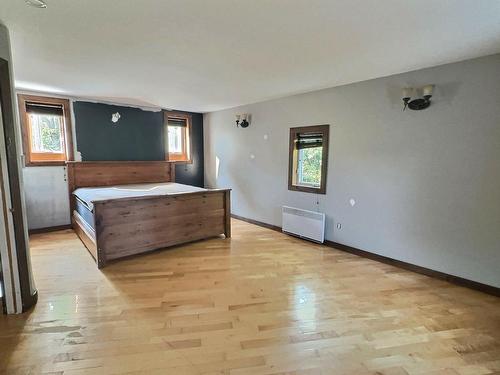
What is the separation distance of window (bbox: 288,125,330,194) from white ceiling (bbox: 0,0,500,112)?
2.72ft

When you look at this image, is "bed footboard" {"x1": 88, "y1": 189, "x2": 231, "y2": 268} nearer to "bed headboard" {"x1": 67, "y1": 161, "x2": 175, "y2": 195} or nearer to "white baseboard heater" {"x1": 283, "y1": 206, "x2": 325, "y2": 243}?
"white baseboard heater" {"x1": 283, "y1": 206, "x2": 325, "y2": 243}

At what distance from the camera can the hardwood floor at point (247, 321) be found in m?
1.70

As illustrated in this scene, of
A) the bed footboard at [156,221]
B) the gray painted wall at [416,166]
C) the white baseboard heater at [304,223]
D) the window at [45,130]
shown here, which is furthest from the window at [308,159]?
the window at [45,130]

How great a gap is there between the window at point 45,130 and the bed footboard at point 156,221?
2211 mm

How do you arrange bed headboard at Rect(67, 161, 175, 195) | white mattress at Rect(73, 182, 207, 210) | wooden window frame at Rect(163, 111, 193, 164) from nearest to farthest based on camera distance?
white mattress at Rect(73, 182, 207, 210)
bed headboard at Rect(67, 161, 175, 195)
wooden window frame at Rect(163, 111, 193, 164)

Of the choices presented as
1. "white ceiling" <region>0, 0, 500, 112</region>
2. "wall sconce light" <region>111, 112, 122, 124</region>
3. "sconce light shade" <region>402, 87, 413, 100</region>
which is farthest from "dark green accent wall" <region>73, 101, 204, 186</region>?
"sconce light shade" <region>402, 87, 413, 100</region>

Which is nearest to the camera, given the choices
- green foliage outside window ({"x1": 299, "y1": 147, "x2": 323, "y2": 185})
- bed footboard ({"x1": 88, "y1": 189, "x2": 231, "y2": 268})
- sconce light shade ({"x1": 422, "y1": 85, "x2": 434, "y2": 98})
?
sconce light shade ({"x1": 422, "y1": 85, "x2": 434, "y2": 98})

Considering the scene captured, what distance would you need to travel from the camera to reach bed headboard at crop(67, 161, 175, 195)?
15.0 feet

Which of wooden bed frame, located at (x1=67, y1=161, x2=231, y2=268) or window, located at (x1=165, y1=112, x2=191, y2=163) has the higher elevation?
window, located at (x1=165, y1=112, x2=191, y2=163)

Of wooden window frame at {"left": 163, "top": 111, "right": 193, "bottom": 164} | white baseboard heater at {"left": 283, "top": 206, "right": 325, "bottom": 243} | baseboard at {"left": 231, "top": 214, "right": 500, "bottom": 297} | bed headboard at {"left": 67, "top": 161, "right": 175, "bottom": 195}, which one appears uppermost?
wooden window frame at {"left": 163, "top": 111, "right": 193, "bottom": 164}

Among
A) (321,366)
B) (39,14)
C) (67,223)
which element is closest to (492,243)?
(321,366)

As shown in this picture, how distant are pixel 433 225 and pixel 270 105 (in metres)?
3.12

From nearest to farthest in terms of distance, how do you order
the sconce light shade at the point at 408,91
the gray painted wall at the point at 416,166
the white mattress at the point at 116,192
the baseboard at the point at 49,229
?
the gray painted wall at the point at 416,166 < the sconce light shade at the point at 408,91 < the white mattress at the point at 116,192 < the baseboard at the point at 49,229

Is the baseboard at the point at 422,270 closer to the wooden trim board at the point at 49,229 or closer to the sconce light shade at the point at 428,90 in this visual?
the sconce light shade at the point at 428,90
